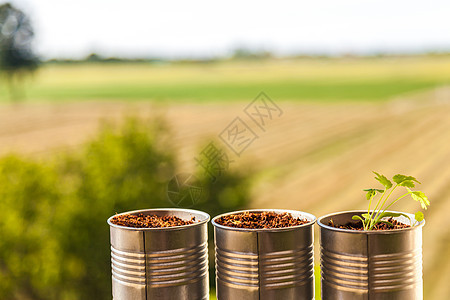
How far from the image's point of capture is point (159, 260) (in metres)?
0.91

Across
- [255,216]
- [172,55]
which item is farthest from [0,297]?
[255,216]

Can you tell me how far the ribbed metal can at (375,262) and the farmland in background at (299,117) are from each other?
7.93m

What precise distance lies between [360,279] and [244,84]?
1419 cm

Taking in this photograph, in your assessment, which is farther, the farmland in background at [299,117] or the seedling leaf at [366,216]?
the farmland in background at [299,117]

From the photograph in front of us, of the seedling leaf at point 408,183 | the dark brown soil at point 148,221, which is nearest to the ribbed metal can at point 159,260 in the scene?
the dark brown soil at point 148,221

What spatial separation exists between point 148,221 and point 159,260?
0.10m

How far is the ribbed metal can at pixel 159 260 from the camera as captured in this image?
0.90 m

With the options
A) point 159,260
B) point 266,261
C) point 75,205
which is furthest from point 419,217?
point 75,205

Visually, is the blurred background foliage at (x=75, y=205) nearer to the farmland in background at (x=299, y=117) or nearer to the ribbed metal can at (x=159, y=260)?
the farmland in background at (x=299, y=117)

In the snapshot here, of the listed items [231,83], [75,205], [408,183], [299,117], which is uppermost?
[231,83]

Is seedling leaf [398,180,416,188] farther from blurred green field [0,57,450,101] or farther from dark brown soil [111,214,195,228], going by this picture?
blurred green field [0,57,450,101]

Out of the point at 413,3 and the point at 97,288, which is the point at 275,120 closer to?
the point at 97,288

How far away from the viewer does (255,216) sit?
40.1 inches

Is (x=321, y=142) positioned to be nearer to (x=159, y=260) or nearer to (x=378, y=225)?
(x=378, y=225)
